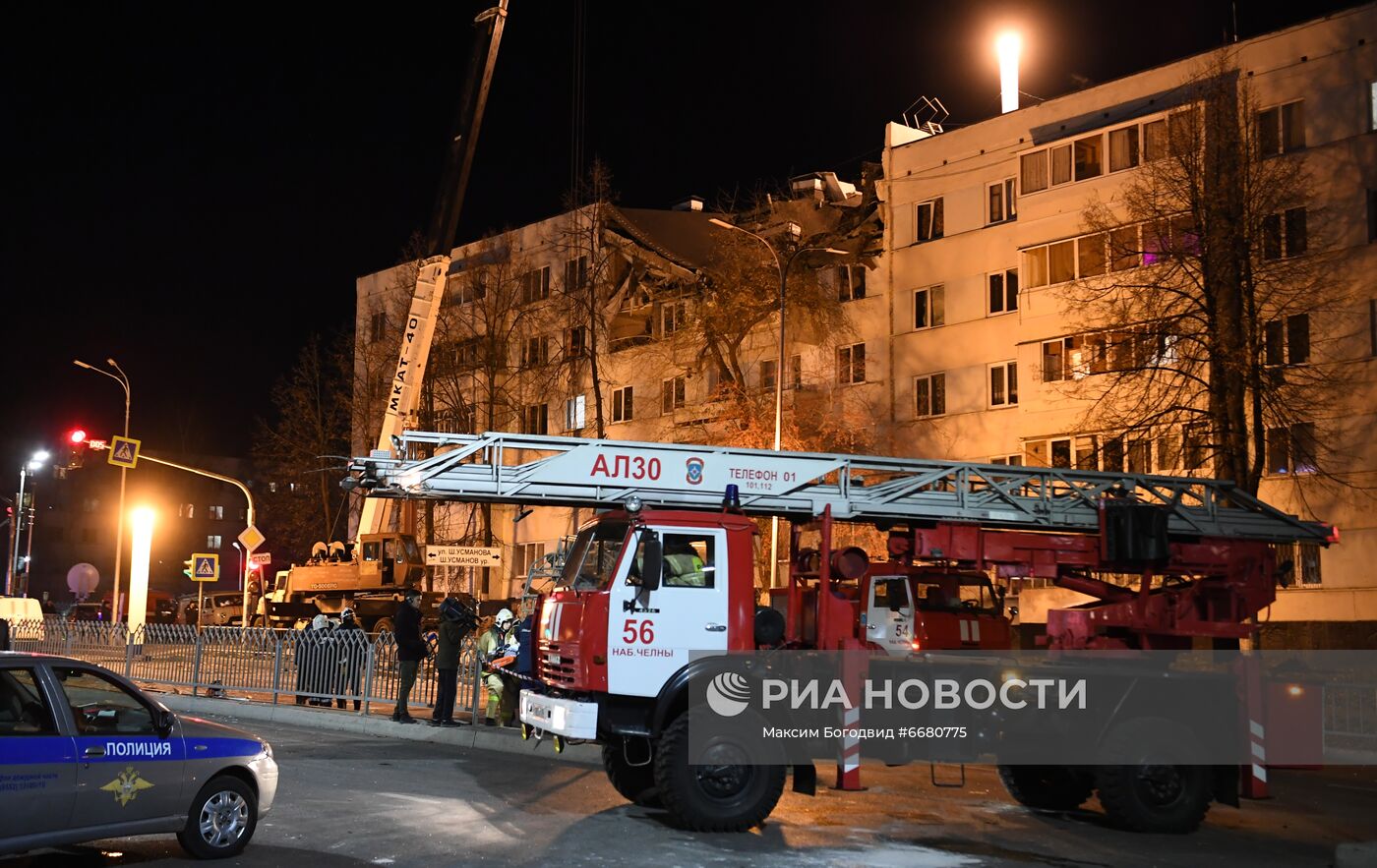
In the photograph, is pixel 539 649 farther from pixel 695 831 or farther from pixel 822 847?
pixel 822 847

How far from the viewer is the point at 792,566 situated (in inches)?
546

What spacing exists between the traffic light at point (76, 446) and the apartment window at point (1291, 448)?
1111 inches

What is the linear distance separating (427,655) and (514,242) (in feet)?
116

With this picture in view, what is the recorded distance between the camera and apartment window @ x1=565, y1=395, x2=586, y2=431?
5034 centimetres

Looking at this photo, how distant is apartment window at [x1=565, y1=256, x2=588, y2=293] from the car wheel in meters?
39.8

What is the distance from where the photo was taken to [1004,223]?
36.9 m

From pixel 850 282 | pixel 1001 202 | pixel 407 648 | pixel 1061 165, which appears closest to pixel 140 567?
pixel 407 648

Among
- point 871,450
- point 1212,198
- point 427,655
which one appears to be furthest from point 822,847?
point 871,450

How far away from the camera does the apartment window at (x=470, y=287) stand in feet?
167

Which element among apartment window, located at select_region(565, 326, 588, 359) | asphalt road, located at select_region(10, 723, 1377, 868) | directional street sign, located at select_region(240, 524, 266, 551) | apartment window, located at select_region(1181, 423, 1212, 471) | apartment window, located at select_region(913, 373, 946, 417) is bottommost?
asphalt road, located at select_region(10, 723, 1377, 868)

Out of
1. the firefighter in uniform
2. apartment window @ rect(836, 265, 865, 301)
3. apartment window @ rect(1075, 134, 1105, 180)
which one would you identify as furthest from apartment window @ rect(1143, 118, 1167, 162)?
the firefighter in uniform

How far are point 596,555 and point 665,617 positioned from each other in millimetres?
940

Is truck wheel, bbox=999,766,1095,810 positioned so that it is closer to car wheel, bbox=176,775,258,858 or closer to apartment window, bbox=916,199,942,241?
car wheel, bbox=176,775,258,858

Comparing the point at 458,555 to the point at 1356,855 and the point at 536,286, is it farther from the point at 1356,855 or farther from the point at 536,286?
the point at 536,286
